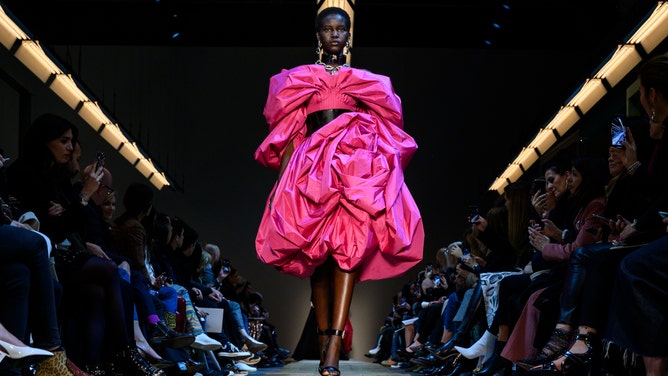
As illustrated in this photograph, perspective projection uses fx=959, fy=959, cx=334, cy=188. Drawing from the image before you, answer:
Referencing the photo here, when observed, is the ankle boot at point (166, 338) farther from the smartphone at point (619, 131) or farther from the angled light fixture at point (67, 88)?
the angled light fixture at point (67, 88)

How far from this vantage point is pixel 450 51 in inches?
519

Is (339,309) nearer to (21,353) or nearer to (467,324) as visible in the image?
(21,353)

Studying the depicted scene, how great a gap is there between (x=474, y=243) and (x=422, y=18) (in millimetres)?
3408

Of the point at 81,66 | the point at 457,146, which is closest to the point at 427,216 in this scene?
the point at 457,146

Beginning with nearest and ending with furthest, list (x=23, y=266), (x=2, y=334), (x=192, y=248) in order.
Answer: (x=2, y=334) → (x=23, y=266) → (x=192, y=248)

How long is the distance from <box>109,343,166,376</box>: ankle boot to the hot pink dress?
578mm

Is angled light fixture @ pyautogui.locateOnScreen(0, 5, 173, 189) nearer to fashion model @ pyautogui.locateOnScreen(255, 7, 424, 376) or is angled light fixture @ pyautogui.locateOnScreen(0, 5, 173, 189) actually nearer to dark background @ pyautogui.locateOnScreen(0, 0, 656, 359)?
dark background @ pyautogui.locateOnScreen(0, 0, 656, 359)

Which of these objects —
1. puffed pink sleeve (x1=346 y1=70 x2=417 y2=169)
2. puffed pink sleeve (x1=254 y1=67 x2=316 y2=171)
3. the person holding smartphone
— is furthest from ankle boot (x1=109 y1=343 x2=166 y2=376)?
the person holding smartphone

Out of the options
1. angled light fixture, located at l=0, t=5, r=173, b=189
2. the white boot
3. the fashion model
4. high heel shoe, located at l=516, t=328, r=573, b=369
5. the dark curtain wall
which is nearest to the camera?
high heel shoe, located at l=516, t=328, r=573, b=369

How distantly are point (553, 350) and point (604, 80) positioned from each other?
4.57 meters

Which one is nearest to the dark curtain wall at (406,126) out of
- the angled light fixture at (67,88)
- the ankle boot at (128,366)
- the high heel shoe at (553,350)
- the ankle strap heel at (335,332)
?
the angled light fixture at (67,88)

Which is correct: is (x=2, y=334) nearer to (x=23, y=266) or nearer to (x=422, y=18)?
(x=23, y=266)

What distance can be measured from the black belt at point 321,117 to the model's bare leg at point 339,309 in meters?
0.57

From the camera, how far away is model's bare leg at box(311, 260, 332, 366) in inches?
135
